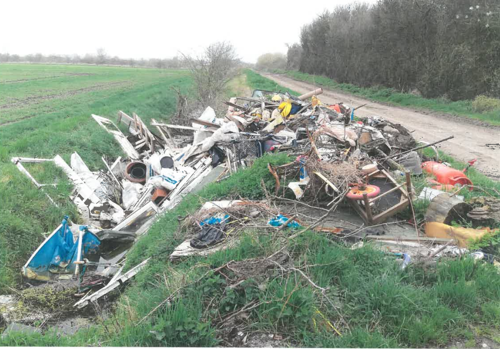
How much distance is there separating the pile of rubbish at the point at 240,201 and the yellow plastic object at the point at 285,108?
4cm

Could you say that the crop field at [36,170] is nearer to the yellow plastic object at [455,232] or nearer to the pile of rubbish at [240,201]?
the pile of rubbish at [240,201]

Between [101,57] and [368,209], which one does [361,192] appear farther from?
[101,57]

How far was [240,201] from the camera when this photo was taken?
16.4ft

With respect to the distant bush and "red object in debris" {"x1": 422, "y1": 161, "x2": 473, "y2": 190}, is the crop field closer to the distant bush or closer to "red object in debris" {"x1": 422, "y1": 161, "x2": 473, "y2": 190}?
"red object in debris" {"x1": 422, "y1": 161, "x2": 473, "y2": 190}

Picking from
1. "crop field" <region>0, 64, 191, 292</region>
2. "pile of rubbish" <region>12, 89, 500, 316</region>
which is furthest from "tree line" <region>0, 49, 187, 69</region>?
"pile of rubbish" <region>12, 89, 500, 316</region>

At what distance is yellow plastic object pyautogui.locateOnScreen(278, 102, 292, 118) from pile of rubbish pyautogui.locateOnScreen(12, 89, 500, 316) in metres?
0.04

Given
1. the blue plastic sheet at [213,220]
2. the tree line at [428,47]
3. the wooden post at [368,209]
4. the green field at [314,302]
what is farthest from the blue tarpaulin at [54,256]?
the tree line at [428,47]

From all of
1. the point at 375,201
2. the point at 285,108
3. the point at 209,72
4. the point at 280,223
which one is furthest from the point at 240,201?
the point at 209,72

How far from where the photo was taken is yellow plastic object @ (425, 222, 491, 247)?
4.14 meters

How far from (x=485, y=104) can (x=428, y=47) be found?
607 cm

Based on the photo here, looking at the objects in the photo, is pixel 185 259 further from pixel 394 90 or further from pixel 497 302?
pixel 394 90

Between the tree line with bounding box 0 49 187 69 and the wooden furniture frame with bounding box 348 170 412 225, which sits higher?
the tree line with bounding box 0 49 187 69

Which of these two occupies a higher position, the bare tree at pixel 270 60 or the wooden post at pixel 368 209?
the bare tree at pixel 270 60

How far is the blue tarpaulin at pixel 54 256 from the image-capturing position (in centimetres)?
525
